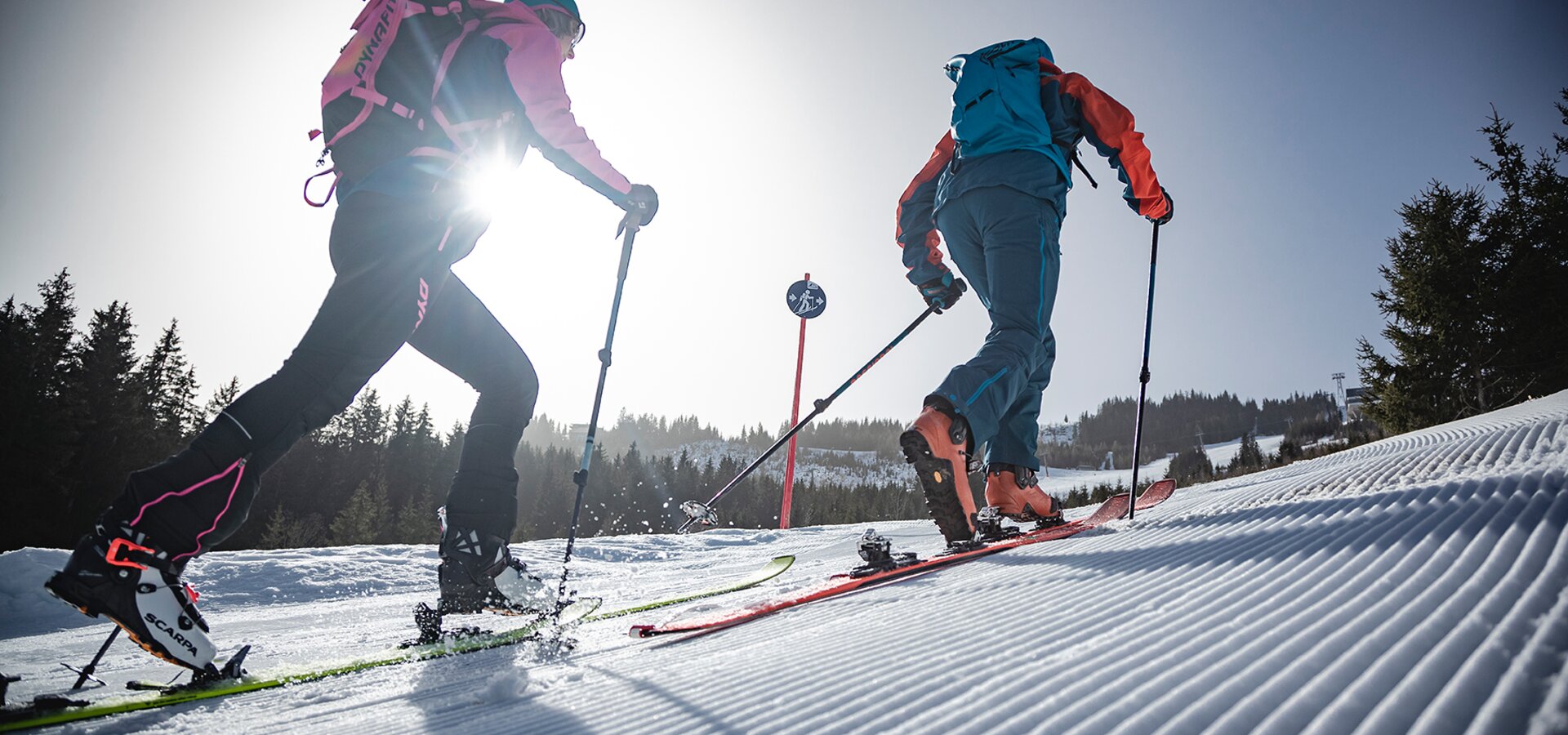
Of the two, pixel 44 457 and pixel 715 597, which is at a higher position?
pixel 44 457

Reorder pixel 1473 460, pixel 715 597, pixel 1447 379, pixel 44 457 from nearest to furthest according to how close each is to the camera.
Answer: pixel 1473 460 < pixel 715 597 < pixel 1447 379 < pixel 44 457

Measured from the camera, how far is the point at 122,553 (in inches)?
50.4

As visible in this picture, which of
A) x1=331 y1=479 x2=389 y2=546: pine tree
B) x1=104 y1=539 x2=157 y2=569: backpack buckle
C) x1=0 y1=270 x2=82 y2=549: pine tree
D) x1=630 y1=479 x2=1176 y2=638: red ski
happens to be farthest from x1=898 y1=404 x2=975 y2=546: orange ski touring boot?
x1=331 y1=479 x2=389 y2=546: pine tree

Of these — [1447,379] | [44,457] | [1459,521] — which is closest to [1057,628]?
[1459,521]

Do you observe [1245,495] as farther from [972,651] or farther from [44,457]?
[44,457]

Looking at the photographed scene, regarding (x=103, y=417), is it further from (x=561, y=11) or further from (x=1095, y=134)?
(x=1095, y=134)

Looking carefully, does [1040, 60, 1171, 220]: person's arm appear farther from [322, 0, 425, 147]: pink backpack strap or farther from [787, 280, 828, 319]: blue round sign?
[787, 280, 828, 319]: blue round sign

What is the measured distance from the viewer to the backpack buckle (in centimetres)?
127

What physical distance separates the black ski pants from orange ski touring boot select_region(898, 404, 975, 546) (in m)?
1.39

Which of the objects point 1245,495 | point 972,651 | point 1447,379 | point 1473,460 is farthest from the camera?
point 1447,379

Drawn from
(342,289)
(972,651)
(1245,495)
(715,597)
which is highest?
(342,289)

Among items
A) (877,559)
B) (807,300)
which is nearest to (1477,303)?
(807,300)

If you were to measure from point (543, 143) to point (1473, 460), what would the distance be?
2.78 meters

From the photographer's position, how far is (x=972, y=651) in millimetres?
936
